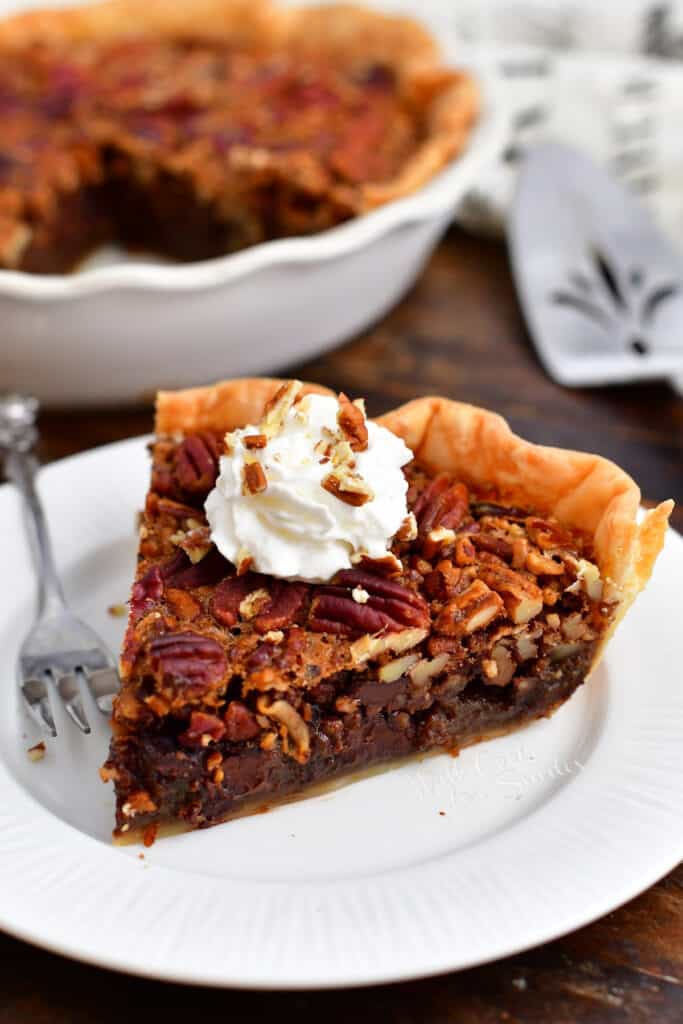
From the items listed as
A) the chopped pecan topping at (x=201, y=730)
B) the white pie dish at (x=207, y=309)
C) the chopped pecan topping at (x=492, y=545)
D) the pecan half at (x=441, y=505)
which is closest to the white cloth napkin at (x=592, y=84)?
the white pie dish at (x=207, y=309)

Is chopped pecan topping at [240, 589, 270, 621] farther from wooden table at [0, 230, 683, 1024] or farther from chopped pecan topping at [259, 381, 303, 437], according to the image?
wooden table at [0, 230, 683, 1024]

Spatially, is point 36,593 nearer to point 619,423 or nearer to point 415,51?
point 619,423

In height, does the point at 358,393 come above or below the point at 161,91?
below

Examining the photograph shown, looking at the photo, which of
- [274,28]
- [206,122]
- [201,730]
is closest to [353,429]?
[201,730]

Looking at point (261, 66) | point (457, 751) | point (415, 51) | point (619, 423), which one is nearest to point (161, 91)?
point (261, 66)

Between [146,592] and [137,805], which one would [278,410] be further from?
[137,805]

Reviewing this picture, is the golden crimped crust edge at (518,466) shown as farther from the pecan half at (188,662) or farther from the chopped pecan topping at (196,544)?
the pecan half at (188,662)

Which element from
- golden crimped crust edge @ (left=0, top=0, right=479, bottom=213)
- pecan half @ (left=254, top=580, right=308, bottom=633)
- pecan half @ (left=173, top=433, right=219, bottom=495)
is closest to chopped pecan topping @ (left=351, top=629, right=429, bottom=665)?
pecan half @ (left=254, top=580, right=308, bottom=633)
